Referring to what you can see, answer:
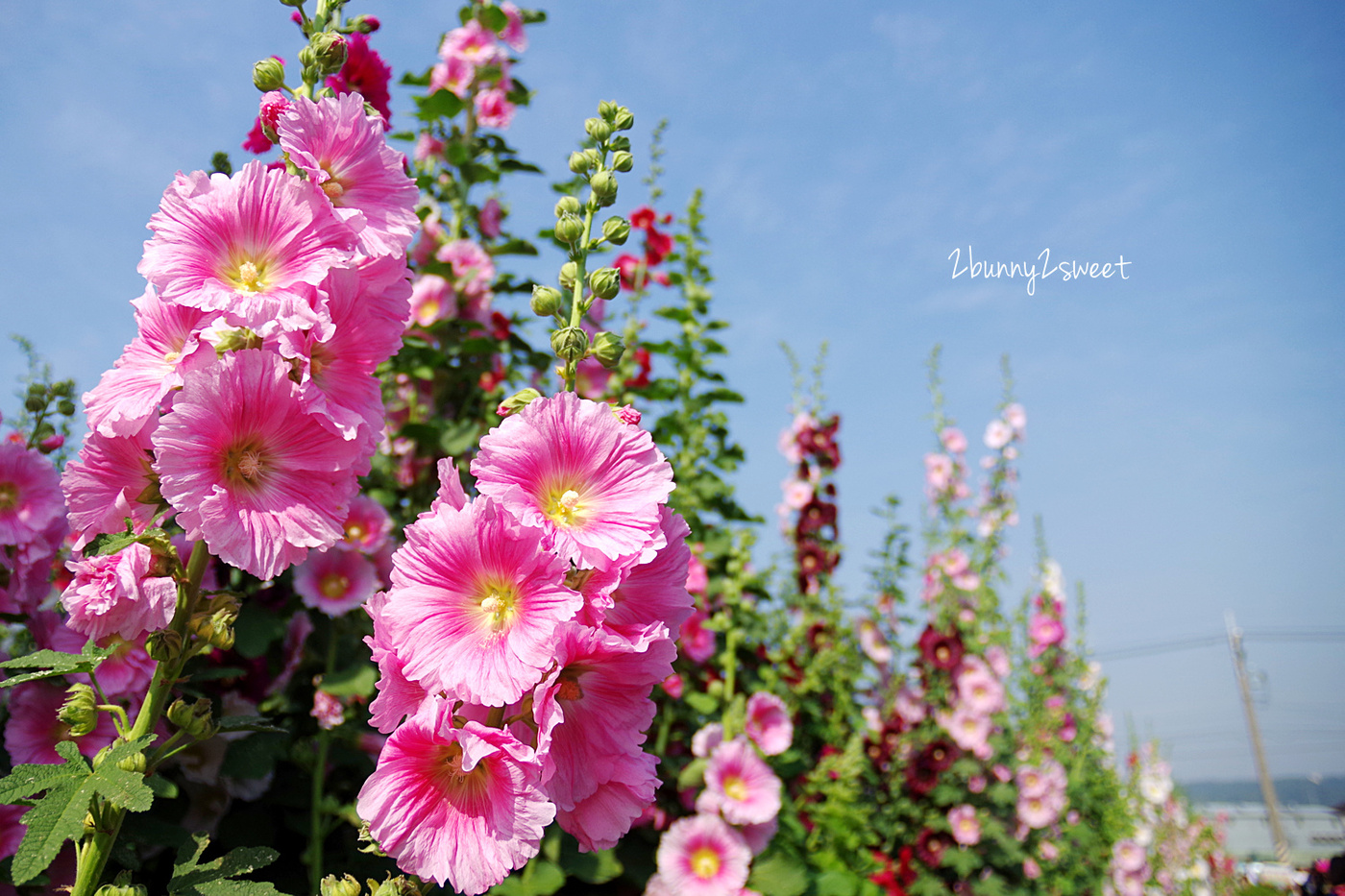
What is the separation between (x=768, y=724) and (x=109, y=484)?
238cm

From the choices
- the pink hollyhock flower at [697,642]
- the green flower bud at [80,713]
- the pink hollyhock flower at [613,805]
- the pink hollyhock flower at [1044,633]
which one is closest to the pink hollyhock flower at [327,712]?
the green flower bud at [80,713]

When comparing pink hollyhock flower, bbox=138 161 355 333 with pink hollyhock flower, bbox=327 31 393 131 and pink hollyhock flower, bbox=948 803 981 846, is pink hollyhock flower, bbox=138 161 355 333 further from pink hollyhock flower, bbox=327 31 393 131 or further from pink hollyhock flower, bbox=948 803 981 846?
pink hollyhock flower, bbox=948 803 981 846

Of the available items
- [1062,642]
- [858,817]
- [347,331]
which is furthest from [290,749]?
[1062,642]

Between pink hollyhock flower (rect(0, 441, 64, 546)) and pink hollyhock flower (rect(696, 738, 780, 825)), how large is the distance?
1912 mm

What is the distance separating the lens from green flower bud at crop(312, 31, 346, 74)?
1363 mm

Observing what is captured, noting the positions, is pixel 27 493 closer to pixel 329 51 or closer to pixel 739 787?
pixel 329 51

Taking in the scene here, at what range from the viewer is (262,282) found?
1.23 metres

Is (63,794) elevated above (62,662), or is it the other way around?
(62,662)

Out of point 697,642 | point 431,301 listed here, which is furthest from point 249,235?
point 697,642

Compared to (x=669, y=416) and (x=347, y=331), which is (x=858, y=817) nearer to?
(x=669, y=416)

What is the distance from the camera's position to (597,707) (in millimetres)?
1113

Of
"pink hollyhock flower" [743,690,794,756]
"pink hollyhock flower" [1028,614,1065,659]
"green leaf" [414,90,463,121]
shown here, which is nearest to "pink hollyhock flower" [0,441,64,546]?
"green leaf" [414,90,463,121]

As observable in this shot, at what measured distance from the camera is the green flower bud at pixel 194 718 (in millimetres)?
1167

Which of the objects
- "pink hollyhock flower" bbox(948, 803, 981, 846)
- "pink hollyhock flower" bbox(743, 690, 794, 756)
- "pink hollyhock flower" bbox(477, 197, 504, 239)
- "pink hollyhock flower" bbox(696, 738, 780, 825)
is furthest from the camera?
"pink hollyhock flower" bbox(948, 803, 981, 846)
